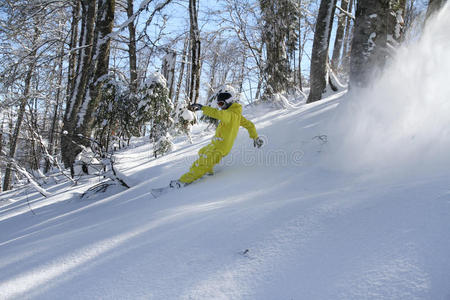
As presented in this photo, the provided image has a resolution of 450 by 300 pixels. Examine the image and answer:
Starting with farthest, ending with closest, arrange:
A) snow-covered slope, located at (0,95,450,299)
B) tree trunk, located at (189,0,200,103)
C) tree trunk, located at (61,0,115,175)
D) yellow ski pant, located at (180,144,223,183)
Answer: tree trunk, located at (189,0,200,103) < tree trunk, located at (61,0,115,175) < yellow ski pant, located at (180,144,223,183) < snow-covered slope, located at (0,95,450,299)

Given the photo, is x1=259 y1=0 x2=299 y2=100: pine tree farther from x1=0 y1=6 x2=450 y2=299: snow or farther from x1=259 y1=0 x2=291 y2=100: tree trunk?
x1=0 y1=6 x2=450 y2=299: snow

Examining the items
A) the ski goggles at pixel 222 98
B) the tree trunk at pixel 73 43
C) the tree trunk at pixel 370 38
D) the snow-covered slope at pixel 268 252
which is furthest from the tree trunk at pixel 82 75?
the tree trunk at pixel 370 38

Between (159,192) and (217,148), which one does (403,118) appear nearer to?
(217,148)

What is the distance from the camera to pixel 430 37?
10.00ft

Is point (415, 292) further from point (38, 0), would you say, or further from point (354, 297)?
point (38, 0)

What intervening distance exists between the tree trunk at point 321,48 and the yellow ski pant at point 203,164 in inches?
197

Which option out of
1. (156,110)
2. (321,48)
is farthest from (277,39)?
(156,110)

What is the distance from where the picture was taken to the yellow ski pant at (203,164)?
3.25 meters

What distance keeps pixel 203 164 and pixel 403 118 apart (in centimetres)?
246

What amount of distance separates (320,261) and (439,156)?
1632 millimetres

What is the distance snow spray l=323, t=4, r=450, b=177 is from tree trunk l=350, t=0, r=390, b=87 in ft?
0.55

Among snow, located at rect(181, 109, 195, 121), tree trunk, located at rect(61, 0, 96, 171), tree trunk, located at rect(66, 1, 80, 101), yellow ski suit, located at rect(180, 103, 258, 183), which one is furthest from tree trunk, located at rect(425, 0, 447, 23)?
tree trunk, located at rect(66, 1, 80, 101)

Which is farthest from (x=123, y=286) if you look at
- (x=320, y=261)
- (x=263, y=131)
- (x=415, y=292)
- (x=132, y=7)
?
(x=132, y=7)

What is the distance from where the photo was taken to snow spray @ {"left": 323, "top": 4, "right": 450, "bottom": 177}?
6.75 feet
